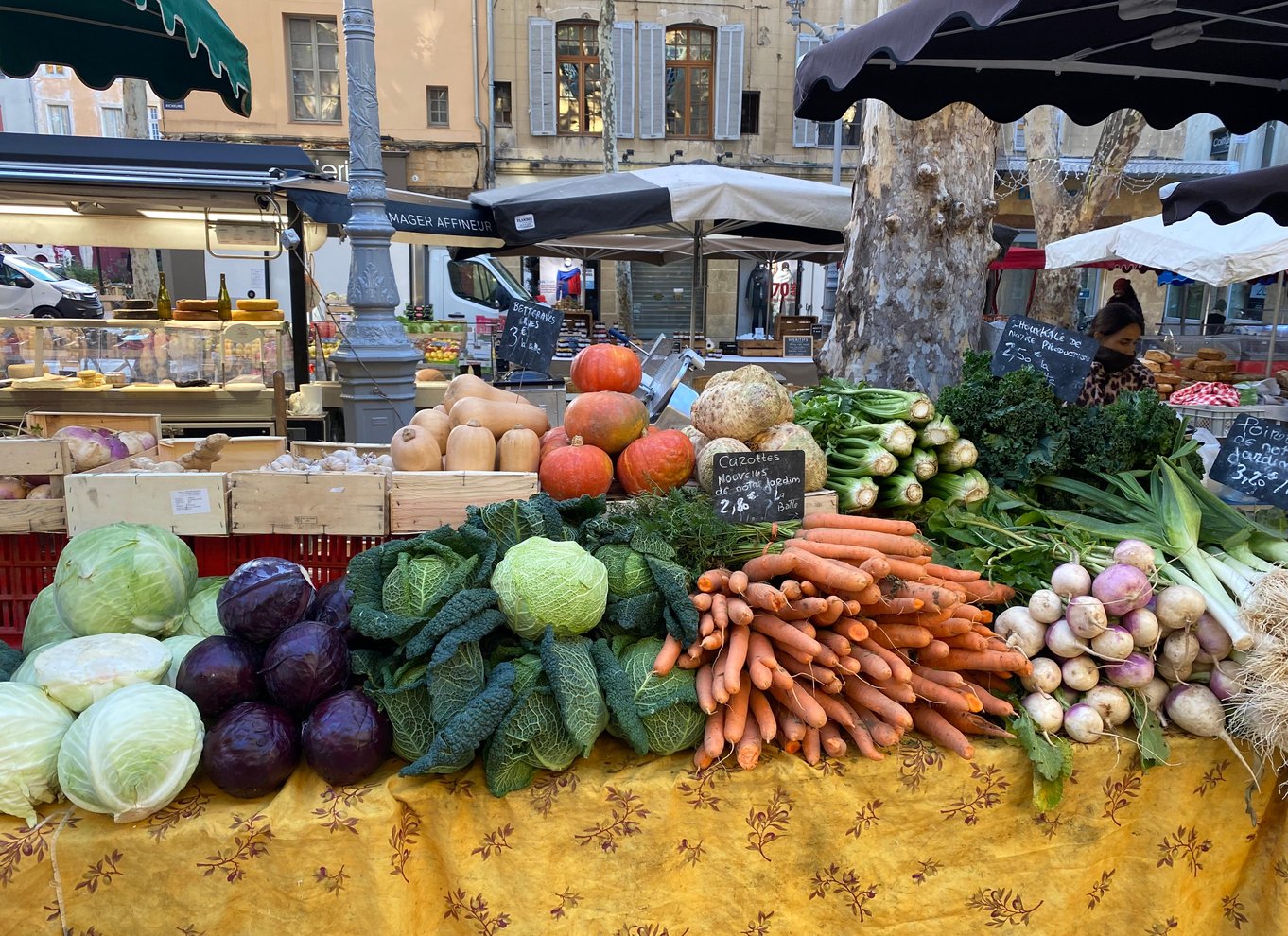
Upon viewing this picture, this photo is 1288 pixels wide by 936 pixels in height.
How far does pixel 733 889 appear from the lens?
2.08m

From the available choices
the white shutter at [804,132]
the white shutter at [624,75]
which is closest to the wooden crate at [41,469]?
the white shutter at [624,75]

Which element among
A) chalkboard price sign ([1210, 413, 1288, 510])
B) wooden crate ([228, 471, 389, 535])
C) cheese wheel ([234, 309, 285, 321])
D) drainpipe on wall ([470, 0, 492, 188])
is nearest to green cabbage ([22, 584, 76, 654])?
wooden crate ([228, 471, 389, 535])

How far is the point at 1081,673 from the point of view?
2223 mm

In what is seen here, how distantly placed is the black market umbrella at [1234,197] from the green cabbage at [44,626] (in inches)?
211

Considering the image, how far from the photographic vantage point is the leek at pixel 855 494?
2.79 metres

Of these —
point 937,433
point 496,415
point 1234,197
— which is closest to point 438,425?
point 496,415

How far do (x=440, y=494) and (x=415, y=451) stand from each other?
23 centimetres

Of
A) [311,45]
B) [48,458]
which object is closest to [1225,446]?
[48,458]

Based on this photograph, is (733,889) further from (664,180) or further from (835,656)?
(664,180)

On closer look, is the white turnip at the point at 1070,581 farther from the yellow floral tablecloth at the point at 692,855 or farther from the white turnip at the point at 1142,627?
the yellow floral tablecloth at the point at 692,855

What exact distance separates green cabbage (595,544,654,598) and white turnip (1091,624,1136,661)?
1.25 m

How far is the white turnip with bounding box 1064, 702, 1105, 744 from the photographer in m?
2.16

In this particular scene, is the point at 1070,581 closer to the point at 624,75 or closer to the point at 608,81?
the point at 608,81

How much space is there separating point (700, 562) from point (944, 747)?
2.74 ft
